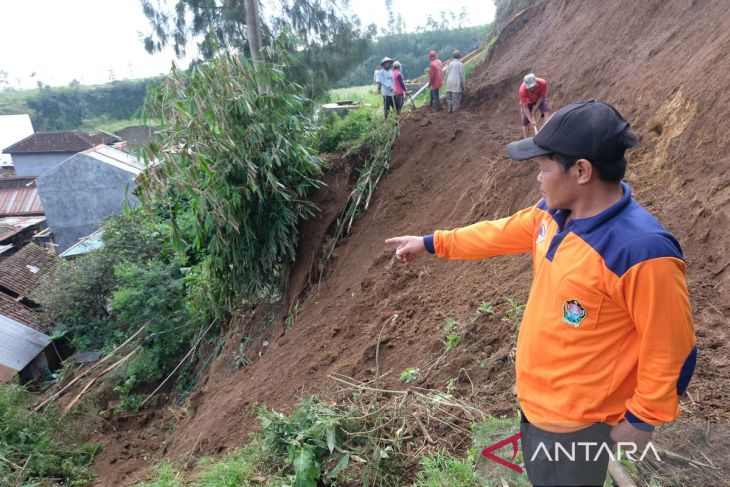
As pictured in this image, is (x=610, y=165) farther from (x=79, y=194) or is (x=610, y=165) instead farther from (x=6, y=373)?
(x=79, y=194)

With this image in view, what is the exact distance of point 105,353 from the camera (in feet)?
37.6

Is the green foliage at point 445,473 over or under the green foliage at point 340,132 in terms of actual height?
under

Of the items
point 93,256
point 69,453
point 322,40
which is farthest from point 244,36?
point 69,453

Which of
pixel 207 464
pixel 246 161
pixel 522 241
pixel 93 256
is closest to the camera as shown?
pixel 522 241

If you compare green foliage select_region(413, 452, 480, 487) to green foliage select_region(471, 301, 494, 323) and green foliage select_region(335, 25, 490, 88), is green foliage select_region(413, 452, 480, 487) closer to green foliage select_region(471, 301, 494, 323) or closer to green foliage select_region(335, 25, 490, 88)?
green foliage select_region(471, 301, 494, 323)

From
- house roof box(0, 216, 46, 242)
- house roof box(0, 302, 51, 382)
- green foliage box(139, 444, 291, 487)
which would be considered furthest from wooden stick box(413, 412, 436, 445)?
house roof box(0, 216, 46, 242)

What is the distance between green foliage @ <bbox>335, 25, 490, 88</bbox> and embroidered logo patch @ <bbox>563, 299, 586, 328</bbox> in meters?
43.1

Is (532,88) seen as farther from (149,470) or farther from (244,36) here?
(244,36)

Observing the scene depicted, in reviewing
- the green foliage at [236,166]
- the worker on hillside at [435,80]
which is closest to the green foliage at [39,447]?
the green foliage at [236,166]

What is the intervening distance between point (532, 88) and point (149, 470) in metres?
6.60

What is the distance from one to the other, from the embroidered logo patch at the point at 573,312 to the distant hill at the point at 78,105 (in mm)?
54655

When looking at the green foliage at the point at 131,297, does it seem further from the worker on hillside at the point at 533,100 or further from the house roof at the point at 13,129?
the house roof at the point at 13,129

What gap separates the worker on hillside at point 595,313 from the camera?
1437 mm

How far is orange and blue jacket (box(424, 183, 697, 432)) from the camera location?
142cm
